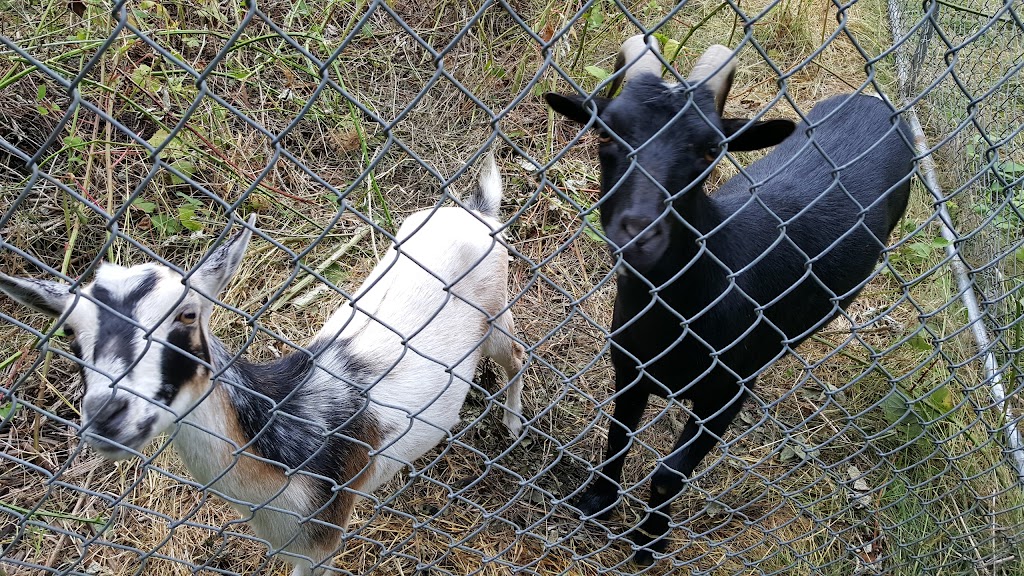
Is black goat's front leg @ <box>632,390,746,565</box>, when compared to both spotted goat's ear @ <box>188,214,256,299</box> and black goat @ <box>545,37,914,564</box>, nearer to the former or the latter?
black goat @ <box>545,37,914,564</box>

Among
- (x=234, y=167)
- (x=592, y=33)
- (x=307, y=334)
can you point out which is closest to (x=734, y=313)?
(x=307, y=334)

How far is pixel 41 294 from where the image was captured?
5.98 ft

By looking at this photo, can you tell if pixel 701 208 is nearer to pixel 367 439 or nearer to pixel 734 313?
pixel 734 313

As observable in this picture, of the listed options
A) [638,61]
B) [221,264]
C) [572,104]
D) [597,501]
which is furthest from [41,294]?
[597,501]

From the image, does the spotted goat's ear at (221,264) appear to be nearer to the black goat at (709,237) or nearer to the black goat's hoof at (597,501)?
the black goat at (709,237)

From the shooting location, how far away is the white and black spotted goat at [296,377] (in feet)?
5.69

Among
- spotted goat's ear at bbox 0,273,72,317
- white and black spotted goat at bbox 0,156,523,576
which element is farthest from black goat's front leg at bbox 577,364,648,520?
spotted goat's ear at bbox 0,273,72,317

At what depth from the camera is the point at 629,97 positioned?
2.09 metres

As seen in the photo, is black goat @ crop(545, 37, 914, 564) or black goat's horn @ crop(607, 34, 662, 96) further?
black goat's horn @ crop(607, 34, 662, 96)

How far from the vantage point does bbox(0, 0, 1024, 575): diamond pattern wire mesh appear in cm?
277

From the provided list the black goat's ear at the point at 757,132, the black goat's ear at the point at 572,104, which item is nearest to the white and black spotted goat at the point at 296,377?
the black goat's ear at the point at 572,104

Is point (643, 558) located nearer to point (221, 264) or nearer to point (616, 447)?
point (616, 447)

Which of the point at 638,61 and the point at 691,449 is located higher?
the point at 638,61

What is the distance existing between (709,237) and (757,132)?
0.33 m
